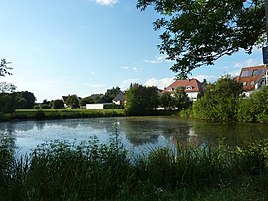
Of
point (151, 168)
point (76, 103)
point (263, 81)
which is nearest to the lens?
point (151, 168)

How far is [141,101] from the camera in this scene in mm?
56906

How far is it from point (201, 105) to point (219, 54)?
38959mm

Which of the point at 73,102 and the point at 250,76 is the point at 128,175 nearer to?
the point at 250,76

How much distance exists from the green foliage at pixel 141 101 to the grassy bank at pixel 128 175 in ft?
164

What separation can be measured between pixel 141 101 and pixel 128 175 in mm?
51197

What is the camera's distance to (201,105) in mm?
43219

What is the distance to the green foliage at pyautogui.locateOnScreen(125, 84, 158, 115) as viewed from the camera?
57000 mm

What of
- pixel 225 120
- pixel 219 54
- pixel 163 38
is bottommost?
pixel 225 120

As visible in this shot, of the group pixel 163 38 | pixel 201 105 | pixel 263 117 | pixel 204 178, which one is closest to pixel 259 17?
pixel 163 38

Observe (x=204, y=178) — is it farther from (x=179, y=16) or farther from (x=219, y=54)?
(x=179, y=16)

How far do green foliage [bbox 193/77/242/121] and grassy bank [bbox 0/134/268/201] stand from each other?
3206cm

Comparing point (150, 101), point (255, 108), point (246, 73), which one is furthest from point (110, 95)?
point (255, 108)

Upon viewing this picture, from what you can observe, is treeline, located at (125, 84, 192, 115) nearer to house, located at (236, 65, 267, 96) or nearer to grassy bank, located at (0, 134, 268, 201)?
house, located at (236, 65, 267, 96)

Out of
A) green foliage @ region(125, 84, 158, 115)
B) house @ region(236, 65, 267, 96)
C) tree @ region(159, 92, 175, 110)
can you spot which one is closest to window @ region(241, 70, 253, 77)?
house @ region(236, 65, 267, 96)
